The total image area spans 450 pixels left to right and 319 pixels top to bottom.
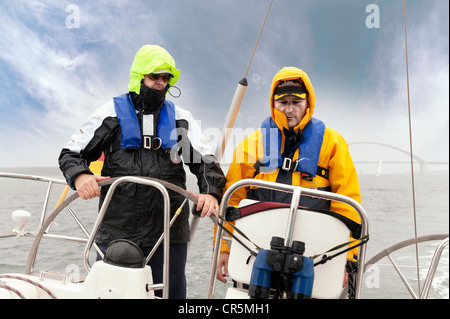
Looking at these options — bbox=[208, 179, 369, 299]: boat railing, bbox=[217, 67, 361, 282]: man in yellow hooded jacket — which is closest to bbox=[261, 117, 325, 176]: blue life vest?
bbox=[217, 67, 361, 282]: man in yellow hooded jacket

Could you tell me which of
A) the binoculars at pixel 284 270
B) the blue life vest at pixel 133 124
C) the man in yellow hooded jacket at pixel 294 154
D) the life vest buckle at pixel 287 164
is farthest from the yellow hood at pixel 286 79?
the binoculars at pixel 284 270

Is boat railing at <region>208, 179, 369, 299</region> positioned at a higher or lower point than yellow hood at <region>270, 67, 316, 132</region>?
lower

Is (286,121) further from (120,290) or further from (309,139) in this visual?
(120,290)

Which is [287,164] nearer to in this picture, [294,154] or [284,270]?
[294,154]

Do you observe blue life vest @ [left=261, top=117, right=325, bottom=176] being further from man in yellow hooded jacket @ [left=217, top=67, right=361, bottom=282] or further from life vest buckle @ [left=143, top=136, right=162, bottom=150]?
life vest buckle @ [left=143, top=136, right=162, bottom=150]

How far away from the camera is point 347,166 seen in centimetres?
151

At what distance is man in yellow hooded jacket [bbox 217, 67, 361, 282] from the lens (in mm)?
1502

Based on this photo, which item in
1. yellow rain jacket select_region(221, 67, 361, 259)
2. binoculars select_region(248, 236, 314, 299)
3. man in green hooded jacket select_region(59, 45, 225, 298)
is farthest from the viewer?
man in green hooded jacket select_region(59, 45, 225, 298)

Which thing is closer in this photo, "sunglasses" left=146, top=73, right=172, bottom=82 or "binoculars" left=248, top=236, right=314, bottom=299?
"binoculars" left=248, top=236, right=314, bottom=299

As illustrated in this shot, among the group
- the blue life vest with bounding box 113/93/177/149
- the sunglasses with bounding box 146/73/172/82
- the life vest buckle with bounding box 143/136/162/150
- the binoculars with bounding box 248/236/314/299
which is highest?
the sunglasses with bounding box 146/73/172/82

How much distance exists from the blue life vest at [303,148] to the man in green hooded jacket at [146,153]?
0.22 meters

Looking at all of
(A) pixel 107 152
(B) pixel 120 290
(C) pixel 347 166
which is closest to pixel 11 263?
(A) pixel 107 152

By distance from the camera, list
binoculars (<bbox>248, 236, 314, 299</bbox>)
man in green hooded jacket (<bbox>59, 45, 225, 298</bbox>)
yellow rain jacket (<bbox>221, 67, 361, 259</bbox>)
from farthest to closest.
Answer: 1. man in green hooded jacket (<bbox>59, 45, 225, 298</bbox>)
2. yellow rain jacket (<bbox>221, 67, 361, 259</bbox>)
3. binoculars (<bbox>248, 236, 314, 299</bbox>)
